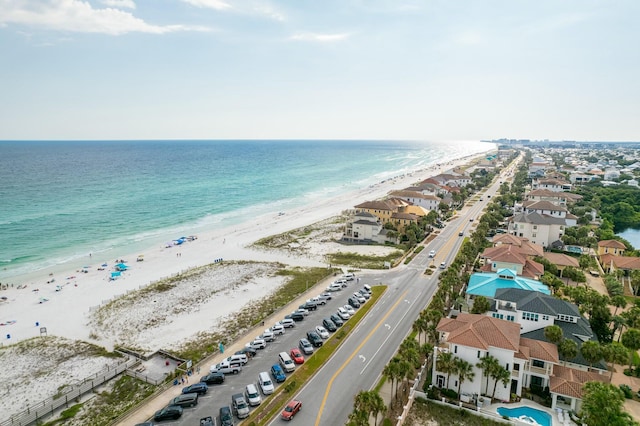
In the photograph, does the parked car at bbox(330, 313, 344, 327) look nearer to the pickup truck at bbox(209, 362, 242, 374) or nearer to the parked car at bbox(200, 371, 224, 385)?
the pickup truck at bbox(209, 362, 242, 374)

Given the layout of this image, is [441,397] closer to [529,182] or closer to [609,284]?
[609,284]

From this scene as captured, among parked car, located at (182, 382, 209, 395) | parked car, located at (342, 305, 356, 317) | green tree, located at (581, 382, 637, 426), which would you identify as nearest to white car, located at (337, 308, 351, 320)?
parked car, located at (342, 305, 356, 317)

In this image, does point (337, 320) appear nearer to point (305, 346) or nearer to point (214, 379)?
point (305, 346)

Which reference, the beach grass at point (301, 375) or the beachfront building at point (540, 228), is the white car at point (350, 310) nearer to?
the beach grass at point (301, 375)

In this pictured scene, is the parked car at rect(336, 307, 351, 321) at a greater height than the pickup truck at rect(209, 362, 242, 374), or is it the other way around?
the parked car at rect(336, 307, 351, 321)

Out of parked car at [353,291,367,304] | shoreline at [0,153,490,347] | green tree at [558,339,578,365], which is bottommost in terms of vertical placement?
shoreline at [0,153,490,347]

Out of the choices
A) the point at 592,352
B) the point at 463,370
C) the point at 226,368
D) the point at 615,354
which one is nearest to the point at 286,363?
the point at 226,368
